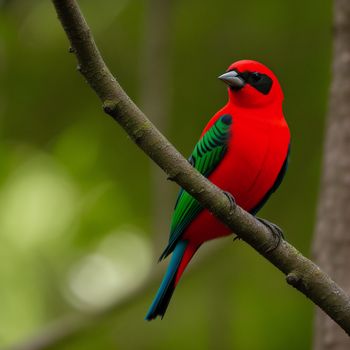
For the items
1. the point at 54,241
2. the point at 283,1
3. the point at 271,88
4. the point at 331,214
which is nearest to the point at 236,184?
the point at 271,88

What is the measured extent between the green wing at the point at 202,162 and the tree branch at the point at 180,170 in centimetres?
102

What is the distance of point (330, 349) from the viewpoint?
543cm

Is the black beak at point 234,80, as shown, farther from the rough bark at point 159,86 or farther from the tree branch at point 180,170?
the rough bark at point 159,86

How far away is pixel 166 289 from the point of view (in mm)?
4820

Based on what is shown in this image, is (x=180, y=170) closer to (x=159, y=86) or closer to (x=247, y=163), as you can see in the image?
(x=247, y=163)

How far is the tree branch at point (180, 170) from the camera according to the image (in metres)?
3.29

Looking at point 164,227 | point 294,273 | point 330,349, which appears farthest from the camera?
point 164,227

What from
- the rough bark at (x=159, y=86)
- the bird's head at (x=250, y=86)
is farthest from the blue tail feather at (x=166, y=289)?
the rough bark at (x=159, y=86)

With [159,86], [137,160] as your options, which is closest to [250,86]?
[159,86]

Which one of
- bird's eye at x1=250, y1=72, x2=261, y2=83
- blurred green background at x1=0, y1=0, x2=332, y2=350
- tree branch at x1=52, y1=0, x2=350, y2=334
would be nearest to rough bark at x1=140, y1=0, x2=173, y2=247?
blurred green background at x1=0, y1=0, x2=332, y2=350

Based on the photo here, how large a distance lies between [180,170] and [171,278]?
57.8 inches

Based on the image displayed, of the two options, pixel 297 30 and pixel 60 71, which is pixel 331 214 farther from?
pixel 60 71

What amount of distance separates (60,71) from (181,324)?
7.93ft

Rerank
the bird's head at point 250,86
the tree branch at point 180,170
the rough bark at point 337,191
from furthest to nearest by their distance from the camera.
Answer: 1. the rough bark at point 337,191
2. the bird's head at point 250,86
3. the tree branch at point 180,170
